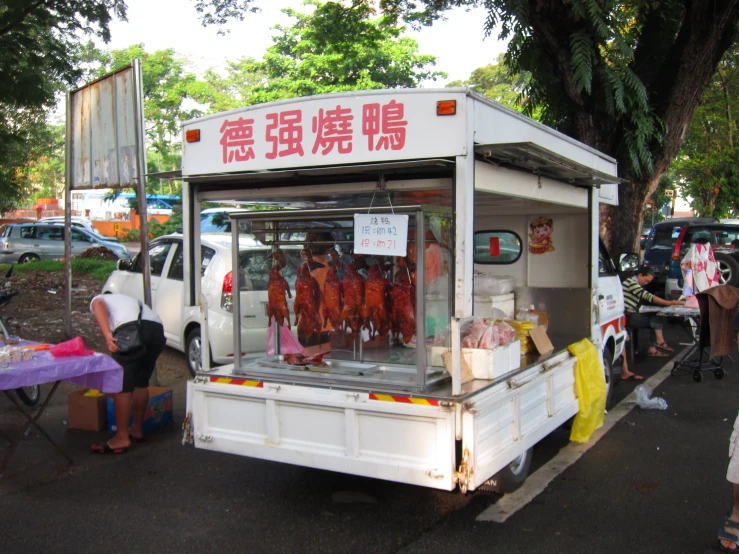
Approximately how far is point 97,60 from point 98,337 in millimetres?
24486

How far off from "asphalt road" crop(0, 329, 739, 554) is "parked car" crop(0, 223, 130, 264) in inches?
679

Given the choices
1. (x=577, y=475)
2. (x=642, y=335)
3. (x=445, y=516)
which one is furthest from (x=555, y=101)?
(x=445, y=516)

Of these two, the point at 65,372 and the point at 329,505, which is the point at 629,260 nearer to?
the point at 329,505

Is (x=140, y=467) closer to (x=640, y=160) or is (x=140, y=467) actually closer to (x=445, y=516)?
(x=445, y=516)

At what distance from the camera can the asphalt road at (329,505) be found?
3768 millimetres

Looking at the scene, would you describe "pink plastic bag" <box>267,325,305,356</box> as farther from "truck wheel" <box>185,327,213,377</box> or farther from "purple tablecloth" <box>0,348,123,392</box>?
"truck wheel" <box>185,327,213,377</box>

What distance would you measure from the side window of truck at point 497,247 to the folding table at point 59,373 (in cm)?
362

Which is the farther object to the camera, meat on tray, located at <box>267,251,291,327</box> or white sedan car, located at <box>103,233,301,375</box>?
white sedan car, located at <box>103,233,301,375</box>

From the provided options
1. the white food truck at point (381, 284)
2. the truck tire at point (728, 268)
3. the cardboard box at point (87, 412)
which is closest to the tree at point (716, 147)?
the truck tire at point (728, 268)

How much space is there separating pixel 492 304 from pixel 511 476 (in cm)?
157

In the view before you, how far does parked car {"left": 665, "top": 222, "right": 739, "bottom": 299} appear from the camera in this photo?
12703 millimetres

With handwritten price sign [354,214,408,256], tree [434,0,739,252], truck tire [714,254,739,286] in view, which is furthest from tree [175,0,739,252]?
handwritten price sign [354,214,408,256]

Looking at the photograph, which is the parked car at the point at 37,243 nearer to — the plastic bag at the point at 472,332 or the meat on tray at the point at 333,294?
the meat on tray at the point at 333,294

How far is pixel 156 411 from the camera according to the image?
233 inches
